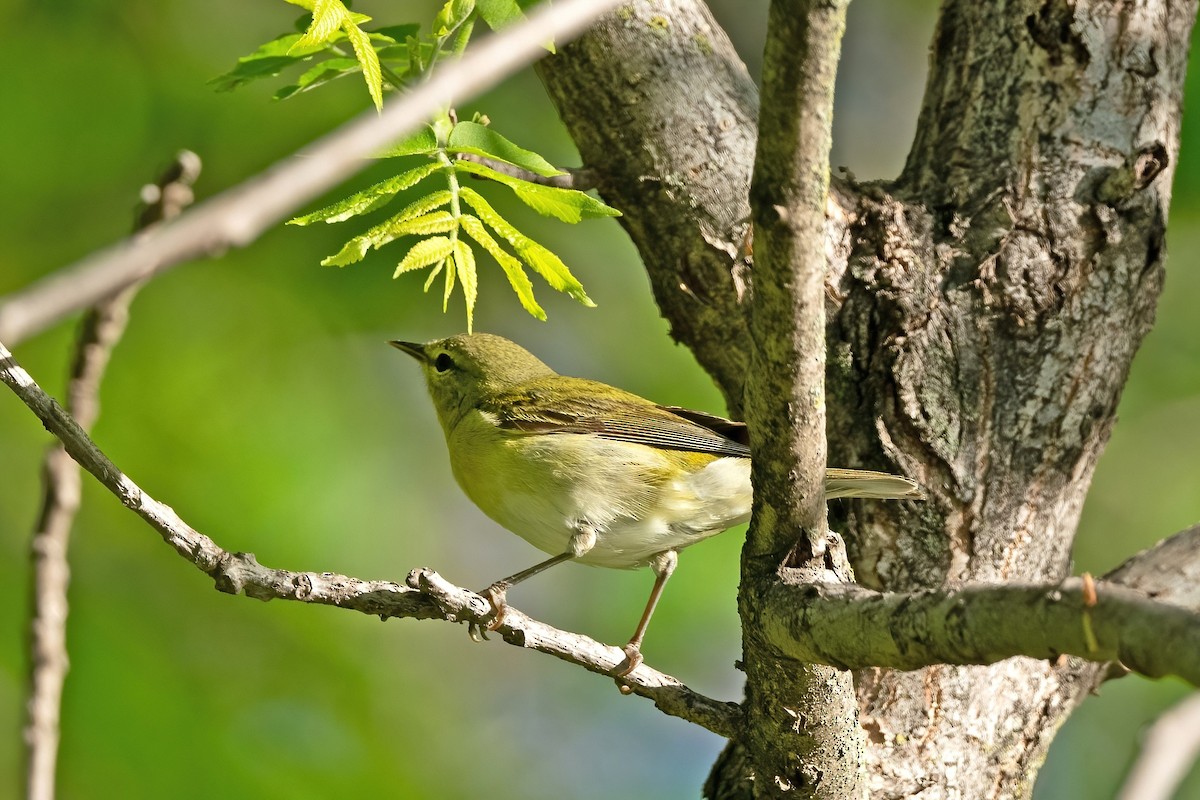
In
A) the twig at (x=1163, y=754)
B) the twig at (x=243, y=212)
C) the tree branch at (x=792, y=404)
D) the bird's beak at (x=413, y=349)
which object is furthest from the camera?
the bird's beak at (x=413, y=349)

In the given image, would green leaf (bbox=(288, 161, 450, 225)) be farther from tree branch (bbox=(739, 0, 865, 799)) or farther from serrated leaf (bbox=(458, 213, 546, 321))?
tree branch (bbox=(739, 0, 865, 799))

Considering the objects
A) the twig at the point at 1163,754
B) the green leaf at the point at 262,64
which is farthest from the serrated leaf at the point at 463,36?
the twig at the point at 1163,754

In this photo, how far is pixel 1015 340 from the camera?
9.53 ft

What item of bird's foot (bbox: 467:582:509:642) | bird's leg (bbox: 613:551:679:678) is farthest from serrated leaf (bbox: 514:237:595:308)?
bird's leg (bbox: 613:551:679:678)

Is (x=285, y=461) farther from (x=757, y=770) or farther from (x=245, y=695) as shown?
(x=757, y=770)

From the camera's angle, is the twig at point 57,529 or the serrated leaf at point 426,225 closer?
the serrated leaf at point 426,225

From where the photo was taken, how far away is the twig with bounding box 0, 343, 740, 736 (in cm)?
208

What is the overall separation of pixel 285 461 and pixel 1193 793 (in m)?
4.93

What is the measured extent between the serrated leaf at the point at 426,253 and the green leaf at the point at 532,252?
0.33ft

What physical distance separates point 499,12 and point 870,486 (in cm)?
142

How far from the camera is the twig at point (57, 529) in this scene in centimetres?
246

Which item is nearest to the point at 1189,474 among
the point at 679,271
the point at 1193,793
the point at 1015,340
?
the point at 1193,793

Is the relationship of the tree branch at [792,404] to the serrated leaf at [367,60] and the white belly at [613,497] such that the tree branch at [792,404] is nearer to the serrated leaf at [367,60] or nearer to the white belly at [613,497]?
the serrated leaf at [367,60]

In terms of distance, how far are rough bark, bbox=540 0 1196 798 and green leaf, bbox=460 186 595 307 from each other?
736mm
